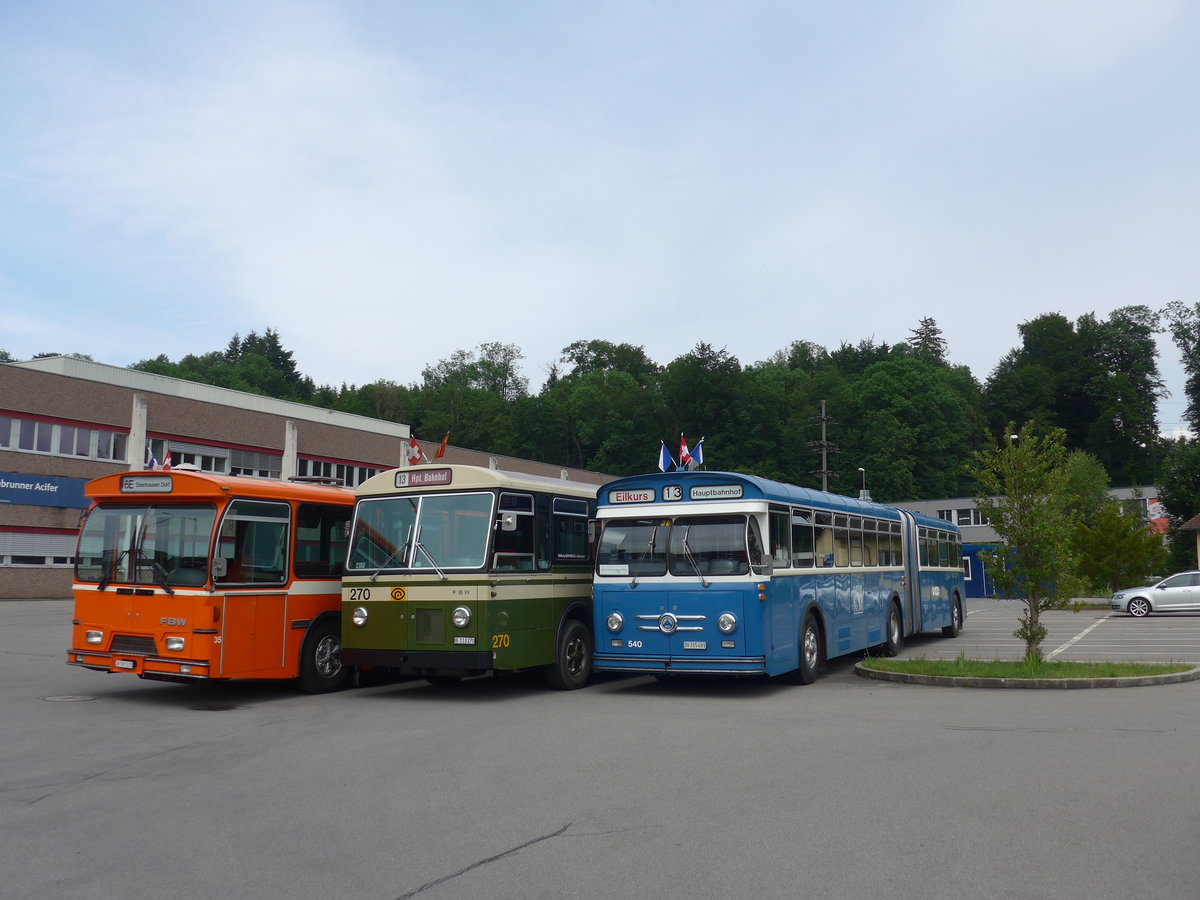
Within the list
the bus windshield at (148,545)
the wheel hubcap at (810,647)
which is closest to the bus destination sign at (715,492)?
the wheel hubcap at (810,647)

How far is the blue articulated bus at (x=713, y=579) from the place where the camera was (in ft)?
43.5

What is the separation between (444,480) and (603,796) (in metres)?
6.55

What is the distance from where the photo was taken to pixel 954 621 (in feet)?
80.8

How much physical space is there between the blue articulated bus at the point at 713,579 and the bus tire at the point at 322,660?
11.9 feet

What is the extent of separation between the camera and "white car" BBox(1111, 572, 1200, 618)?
115 ft

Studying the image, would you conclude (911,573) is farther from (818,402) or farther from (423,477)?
(818,402)

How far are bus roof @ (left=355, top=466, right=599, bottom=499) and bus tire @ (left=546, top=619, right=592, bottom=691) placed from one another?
2.04 m

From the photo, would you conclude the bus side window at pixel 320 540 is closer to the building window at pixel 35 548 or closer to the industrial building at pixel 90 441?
the industrial building at pixel 90 441

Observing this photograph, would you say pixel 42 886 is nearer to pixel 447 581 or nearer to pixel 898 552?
pixel 447 581

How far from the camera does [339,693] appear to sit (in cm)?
1427

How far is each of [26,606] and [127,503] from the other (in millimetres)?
26873

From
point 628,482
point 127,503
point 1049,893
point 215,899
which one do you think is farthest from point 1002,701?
point 127,503

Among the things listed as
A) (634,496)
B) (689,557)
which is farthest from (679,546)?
(634,496)

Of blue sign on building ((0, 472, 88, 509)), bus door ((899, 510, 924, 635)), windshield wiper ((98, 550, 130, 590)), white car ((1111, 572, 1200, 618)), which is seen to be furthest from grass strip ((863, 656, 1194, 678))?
blue sign on building ((0, 472, 88, 509))
